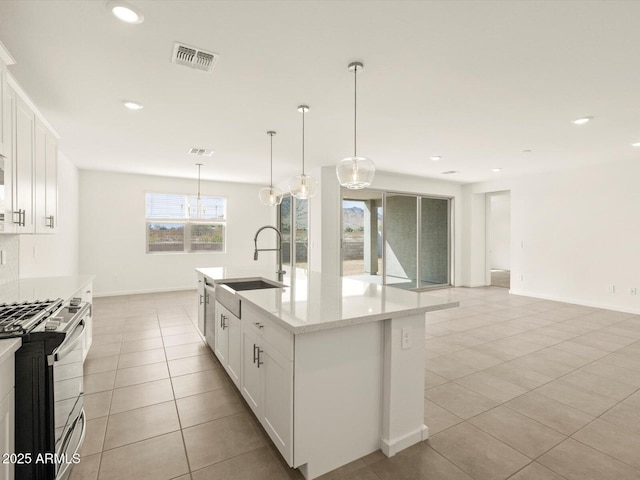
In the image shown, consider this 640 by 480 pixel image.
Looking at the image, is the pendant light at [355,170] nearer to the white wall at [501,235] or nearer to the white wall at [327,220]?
the white wall at [327,220]

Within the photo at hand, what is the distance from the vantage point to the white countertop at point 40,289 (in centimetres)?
251

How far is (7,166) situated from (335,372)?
2.58m

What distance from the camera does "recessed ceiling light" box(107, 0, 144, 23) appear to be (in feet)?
5.80

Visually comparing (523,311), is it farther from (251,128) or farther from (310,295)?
(251,128)

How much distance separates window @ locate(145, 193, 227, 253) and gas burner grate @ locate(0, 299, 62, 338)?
542cm

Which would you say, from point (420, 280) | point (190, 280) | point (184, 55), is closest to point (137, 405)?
point (184, 55)

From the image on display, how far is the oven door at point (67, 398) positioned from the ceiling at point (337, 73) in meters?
1.85

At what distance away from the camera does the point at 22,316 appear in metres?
1.75

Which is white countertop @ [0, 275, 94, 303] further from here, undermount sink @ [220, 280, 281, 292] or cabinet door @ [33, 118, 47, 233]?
undermount sink @ [220, 280, 281, 292]

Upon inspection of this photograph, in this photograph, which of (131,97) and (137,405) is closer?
(137,405)

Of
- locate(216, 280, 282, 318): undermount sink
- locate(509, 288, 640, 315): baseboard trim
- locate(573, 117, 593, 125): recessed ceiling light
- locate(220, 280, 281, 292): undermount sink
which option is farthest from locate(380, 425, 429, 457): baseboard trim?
locate(509, 288, 640, 315): baseboard trim

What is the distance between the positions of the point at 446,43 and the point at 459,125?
183 cm

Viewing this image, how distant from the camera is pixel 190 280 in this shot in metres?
7.54

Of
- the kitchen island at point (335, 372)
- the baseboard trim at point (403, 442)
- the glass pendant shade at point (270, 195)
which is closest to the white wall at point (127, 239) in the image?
the glass pendant shade at point (270, 195)
